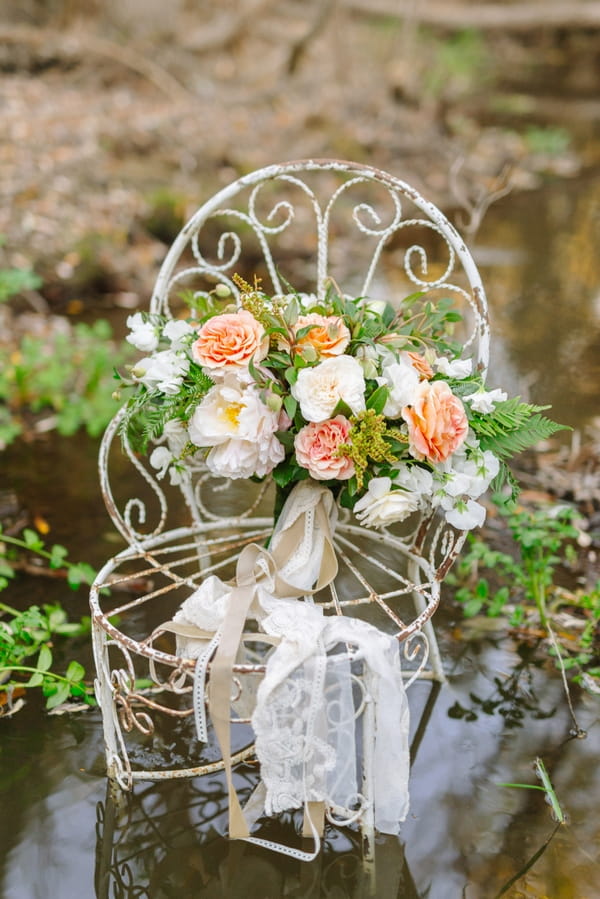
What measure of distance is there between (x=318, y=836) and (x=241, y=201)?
488cm

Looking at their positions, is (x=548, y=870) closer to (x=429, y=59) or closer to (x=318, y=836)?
(x=318, y=836)

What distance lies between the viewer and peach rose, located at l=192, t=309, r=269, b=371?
1708mm

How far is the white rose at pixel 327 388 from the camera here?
5.53ft

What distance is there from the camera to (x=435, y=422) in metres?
1.67

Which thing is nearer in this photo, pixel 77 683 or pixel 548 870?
pixel 548 870

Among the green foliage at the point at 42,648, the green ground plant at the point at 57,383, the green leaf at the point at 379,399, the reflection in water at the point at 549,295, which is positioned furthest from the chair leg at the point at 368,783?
the reflection in water at the point at 549,295

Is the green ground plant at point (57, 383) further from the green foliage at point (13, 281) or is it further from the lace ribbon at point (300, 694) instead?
the lace ribbon at point (300, 694)

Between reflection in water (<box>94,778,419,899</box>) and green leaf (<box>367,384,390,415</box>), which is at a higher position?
green leaf (<box>367,384,390,415</box>)

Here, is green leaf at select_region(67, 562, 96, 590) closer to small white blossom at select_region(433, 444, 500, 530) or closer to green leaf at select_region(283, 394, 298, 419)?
green leaf at select_region(283, 394, 298, 419)

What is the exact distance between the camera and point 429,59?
13.1 m

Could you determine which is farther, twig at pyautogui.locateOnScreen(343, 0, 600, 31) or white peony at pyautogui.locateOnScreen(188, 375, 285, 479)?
twig at pyautogui.locateOnScreen(343, 0, 600, 31)

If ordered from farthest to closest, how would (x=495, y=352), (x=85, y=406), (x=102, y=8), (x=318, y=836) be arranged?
(x=102, y=8)
(x=495, y=352)
(x=85, y=406)
(x=318, y=836)

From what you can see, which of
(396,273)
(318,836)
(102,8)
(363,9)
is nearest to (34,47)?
(102,8)

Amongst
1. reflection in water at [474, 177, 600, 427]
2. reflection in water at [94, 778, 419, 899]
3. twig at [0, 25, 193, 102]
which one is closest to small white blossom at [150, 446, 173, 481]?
reflection in water at [94, 778, 419, 899]
